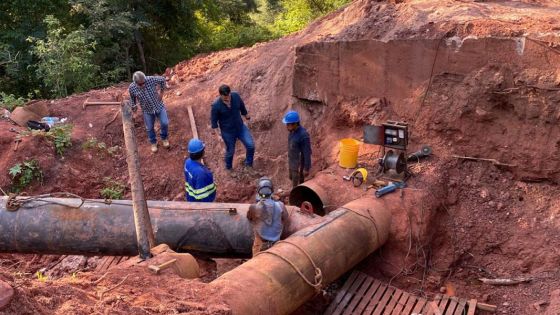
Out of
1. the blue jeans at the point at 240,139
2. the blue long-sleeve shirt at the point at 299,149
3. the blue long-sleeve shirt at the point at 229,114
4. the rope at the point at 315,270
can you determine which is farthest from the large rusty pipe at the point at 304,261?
the blue long-sleeve shirt at the point at 229,114

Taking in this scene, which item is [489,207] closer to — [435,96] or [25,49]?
[435,96]

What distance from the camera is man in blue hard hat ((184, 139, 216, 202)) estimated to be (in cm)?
641

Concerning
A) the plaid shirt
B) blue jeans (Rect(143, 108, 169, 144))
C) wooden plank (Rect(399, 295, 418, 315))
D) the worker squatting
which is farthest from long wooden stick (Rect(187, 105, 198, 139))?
wooden plank (Rect(399, 295, 418, 315))

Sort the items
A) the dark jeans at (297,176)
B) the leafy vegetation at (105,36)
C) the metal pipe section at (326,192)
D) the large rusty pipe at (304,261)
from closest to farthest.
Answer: the large rusty pipe at (304,261), the metal pipe section at (326,192), the dark jeans at (297,176), the leafy vegetation at (105,36)

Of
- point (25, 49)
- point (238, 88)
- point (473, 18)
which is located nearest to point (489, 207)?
point (473, 18)

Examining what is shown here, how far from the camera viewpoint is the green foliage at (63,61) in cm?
1145

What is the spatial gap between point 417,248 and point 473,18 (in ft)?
12.1

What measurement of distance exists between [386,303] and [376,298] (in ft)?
0.42

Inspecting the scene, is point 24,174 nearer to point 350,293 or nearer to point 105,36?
point 105,36

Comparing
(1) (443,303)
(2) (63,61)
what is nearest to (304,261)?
(1) (443,303)

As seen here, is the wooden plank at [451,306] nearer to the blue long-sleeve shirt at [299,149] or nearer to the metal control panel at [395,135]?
the metal control panel at [395,135]

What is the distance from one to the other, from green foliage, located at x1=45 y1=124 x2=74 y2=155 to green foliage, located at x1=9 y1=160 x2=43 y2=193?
550 millimetres

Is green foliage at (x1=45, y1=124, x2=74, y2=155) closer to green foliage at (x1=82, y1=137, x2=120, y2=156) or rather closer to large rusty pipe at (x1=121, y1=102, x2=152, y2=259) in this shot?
green foliage at (x1=82, y1=137, x2=120, y2=156)

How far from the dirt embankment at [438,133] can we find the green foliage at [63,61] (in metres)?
2.56
